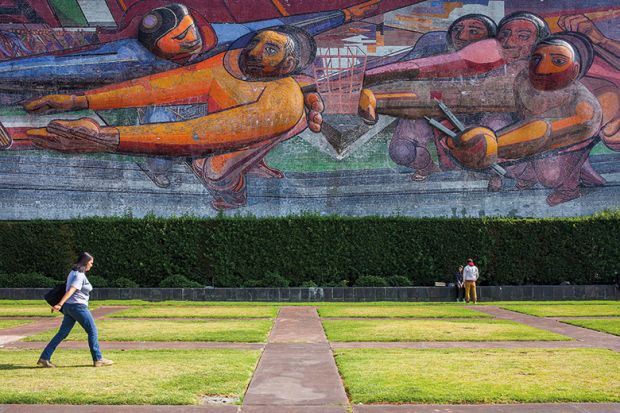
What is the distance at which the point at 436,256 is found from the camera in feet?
65.4

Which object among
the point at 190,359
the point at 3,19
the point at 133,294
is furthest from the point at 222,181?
the point at 190,359

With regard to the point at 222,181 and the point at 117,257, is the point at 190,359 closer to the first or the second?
the point at 117,257

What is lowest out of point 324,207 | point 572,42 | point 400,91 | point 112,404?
point 112,404

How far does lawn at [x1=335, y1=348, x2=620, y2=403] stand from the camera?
540cm

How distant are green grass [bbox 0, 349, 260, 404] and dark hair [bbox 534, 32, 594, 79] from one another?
18464 mm

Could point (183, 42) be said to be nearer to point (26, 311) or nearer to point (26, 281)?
point (26, 281)

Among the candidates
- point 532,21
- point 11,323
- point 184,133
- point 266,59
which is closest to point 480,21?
point 532,21

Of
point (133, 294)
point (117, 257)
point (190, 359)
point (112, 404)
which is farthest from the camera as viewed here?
point (117, 257)

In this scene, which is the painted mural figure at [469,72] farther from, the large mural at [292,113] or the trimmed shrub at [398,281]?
the trimmed shrub at [398,281]

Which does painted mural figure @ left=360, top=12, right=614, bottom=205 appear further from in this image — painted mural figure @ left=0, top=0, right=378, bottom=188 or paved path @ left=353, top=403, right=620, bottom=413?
paved path @ left=353, top=403, right=620, bottom=413

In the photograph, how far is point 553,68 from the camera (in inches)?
890

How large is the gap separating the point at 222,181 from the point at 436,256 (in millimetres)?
7237

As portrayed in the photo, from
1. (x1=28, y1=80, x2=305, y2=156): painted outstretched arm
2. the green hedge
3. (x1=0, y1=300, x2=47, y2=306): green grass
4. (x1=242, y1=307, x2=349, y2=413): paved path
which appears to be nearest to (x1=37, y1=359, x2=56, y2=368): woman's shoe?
(x1=242, y1=307, x2=349, y2=413): paved path

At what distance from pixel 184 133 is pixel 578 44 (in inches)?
515
